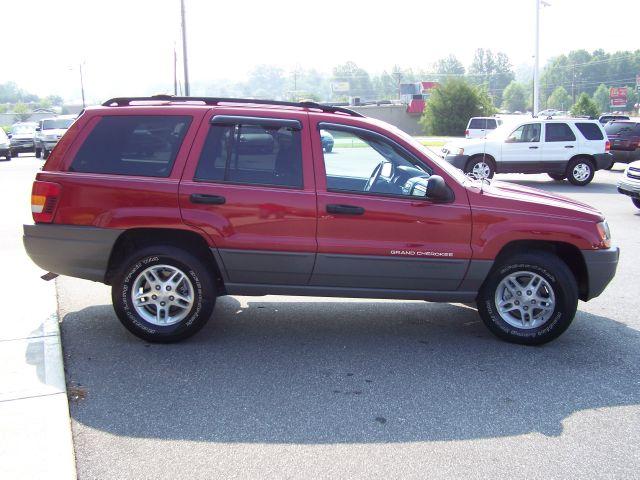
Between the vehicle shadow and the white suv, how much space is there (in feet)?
40.9

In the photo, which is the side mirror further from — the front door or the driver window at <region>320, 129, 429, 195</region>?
the driver window at <region>320, 129, 429, 195</region>

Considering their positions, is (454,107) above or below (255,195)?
above

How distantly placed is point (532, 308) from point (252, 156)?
8.56 feet

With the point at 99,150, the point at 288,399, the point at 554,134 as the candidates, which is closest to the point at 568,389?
the point at 288,399

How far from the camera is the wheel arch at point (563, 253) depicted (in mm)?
5629

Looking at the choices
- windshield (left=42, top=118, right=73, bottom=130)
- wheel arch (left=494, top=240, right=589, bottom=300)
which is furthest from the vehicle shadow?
windshield (left=42, top=118, right=73, bottom=130)

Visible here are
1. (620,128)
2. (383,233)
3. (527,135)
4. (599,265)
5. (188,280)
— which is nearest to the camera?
(383,233)

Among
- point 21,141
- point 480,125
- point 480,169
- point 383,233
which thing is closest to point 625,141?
point 480,169

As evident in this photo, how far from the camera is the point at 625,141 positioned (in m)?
22.5

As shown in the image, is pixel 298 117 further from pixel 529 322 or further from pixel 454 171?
pixel 529 322

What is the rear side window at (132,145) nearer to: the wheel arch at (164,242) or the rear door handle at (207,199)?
the rear door handle at (207,199)

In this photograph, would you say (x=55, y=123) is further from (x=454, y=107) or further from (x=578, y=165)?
(x=454, y=107)

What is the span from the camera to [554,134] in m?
18.5

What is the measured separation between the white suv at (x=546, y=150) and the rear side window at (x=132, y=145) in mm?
13679
